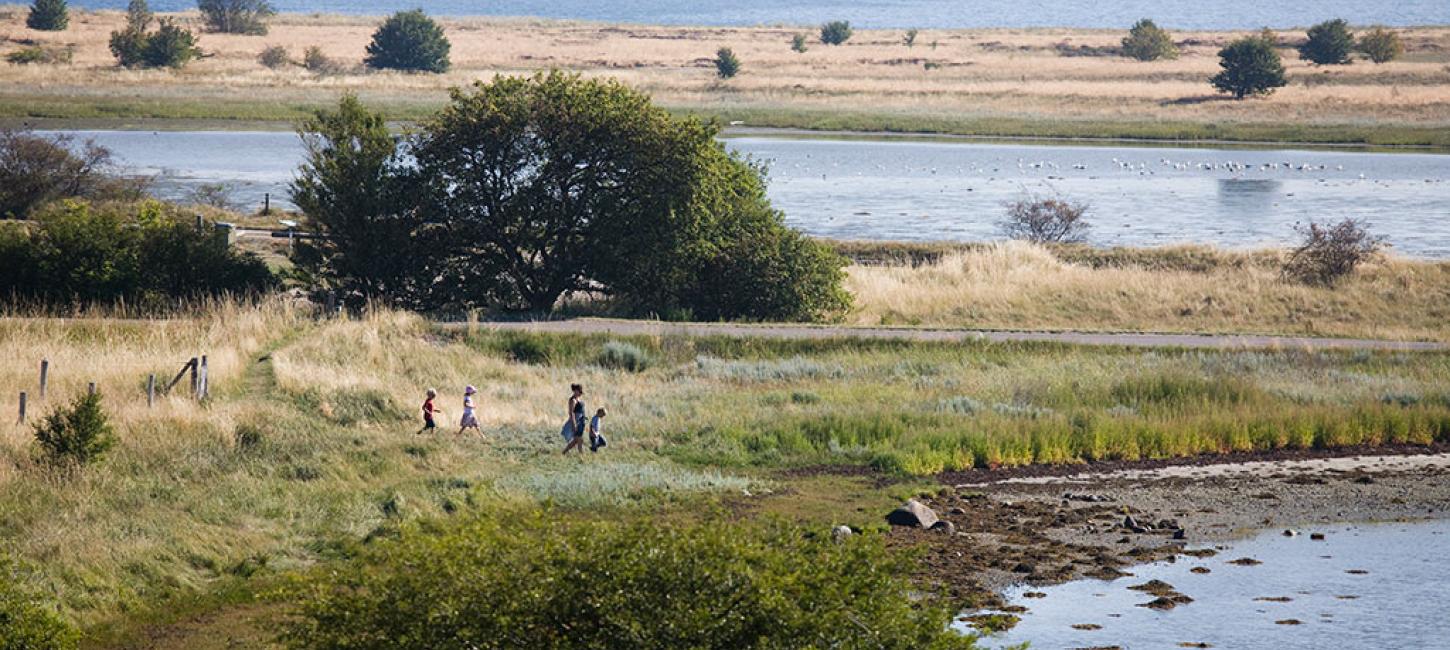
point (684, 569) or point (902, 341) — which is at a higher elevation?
point (684, 569)

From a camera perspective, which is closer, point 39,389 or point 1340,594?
point 1340,594

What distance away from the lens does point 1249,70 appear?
109938 mm

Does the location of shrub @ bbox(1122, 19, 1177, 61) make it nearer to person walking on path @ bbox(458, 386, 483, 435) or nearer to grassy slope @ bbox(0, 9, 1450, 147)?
grassy slope @ bbox(0, 9, 1450, 147)

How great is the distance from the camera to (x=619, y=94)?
144 ft

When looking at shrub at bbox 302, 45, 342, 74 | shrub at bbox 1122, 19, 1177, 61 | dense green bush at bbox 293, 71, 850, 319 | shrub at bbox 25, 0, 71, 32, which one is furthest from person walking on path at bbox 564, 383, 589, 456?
shrub at bbox 25, 0, 71, 32

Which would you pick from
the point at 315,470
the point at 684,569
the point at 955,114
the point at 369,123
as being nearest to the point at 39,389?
the point at 315,470

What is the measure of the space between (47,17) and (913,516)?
135 meters

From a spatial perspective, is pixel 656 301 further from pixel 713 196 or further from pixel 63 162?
pixel 63 162

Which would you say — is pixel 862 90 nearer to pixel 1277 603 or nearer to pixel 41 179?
pixel 41 179

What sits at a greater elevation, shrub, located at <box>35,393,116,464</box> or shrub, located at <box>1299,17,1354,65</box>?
shrub, located at <box>1299,17,1354,65</box>

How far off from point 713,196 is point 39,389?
60.0 ft

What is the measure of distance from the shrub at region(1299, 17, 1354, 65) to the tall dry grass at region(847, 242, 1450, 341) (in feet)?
281

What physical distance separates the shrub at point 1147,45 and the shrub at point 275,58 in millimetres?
67588

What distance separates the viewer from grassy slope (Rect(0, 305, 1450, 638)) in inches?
875
